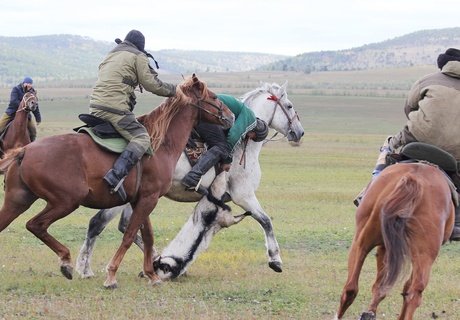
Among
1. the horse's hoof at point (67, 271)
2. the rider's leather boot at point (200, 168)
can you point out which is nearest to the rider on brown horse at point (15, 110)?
the rider's leather boot at point (200, 168)

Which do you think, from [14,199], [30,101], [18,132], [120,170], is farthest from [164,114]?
[18,132]

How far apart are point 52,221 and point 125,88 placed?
65.3 inches

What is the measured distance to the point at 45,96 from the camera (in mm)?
107250

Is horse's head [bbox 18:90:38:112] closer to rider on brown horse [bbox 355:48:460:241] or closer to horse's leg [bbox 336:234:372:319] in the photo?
rider on brown horse [bbox 355:48:460:241]

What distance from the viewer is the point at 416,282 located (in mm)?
7859

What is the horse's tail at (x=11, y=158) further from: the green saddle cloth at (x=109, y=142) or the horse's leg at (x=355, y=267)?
the horse's leg at (x=355, y=267)

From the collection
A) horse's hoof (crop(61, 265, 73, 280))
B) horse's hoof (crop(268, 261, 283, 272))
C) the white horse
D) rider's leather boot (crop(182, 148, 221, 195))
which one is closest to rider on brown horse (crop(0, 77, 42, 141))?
the white horse

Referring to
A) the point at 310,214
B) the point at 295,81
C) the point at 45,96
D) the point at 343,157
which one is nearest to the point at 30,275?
the point at 310,214

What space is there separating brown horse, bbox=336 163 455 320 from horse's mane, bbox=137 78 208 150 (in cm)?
332

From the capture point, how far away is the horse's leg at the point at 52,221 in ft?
32.9

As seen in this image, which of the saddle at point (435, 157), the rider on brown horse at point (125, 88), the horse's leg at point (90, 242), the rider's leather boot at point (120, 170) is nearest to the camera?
the saddle at point (435, 157)

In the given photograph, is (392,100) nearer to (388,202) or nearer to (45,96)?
(45,96)

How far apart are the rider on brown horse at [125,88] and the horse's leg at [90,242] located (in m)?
1.28

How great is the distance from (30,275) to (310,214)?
951 centimetres
